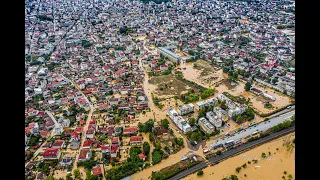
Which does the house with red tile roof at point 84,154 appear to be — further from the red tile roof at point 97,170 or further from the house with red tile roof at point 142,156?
the house with red tile roof at point 142,156

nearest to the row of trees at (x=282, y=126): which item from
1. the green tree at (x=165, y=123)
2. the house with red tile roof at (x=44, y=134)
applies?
the green tree at (x=165, y=123)

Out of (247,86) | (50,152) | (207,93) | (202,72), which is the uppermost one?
(202,72)

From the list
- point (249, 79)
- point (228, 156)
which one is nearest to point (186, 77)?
point (249, 79)

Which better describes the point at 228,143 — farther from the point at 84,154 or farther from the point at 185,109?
the point at 84,154

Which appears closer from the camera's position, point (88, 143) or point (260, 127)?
point (88, 143)

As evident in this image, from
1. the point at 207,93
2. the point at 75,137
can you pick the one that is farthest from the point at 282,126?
the point at 75,137

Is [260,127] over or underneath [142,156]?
over
